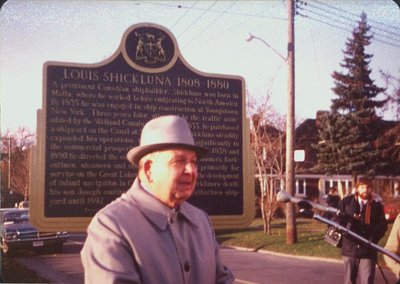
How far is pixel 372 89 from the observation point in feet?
40.7

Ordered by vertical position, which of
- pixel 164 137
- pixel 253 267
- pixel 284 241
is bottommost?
pixel 253 267

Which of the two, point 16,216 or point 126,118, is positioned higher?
point 126,118

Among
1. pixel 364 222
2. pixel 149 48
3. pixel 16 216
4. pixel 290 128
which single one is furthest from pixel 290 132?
pixel 16 216

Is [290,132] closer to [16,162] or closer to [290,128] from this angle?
[290,128]

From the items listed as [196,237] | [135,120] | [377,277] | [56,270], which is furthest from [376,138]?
[196,237]

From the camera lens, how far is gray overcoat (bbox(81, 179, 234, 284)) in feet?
7.76

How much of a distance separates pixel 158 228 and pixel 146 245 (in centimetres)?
13

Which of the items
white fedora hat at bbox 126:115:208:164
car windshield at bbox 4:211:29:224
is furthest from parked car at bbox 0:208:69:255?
white fedora hat at bbox 126:115:208:164

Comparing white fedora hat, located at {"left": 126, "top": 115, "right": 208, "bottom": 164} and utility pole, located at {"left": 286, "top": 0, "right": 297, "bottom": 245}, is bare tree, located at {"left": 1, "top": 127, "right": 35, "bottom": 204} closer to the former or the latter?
white fedora hat, located at {"left": 126, "top": 115, "right": 208, "bottom": 164}

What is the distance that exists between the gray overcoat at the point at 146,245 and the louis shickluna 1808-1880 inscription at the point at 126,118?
1344 mm

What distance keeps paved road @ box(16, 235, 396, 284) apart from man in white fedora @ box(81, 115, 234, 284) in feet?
12.5

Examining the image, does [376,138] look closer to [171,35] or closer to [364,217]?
[364,217]

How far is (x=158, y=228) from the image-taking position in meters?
2.61

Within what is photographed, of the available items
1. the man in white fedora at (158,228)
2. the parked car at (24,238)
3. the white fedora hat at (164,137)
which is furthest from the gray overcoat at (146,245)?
the parked car at (24,238)
